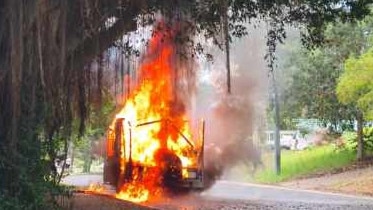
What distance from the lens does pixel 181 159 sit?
20.0 m

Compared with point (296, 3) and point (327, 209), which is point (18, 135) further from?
point (327, 209)

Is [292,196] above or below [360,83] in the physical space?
below

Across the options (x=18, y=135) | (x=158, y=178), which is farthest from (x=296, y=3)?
(x=158, y=178)

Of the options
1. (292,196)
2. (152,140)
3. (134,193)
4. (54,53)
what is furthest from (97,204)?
(292,196)

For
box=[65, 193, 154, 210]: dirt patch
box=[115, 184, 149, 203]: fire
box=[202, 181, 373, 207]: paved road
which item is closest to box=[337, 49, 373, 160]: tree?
box=[202, 181, 373, 207]: paved road

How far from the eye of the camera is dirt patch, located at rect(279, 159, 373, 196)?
26078 millimetres

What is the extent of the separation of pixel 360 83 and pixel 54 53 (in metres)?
17.7

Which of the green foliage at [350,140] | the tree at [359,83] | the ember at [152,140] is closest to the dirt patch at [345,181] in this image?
the green foliage at [350,140]

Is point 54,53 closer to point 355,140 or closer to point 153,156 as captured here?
point 153,156

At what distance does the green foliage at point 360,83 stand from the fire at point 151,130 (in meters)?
7.20

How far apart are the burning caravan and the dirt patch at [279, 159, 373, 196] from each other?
7.54 m

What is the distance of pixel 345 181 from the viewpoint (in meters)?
28.0

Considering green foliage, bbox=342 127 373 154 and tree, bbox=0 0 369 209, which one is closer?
tree, bbox=0 0 369 209

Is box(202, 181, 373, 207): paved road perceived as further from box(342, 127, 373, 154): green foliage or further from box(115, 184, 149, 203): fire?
box(342, 127, 373, 154): green foliage
